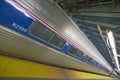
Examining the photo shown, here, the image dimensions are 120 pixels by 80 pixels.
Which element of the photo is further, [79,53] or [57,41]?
[79,53]

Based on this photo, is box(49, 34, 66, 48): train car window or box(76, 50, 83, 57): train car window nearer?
box(49, 34, 66, 48): train car window

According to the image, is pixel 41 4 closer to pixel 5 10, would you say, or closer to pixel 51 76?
pixel 5 10

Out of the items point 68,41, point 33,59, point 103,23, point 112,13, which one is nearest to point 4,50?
point 33,59

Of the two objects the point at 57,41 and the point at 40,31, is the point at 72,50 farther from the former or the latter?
the point at 40,31

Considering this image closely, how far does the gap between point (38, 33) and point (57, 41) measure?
936mm

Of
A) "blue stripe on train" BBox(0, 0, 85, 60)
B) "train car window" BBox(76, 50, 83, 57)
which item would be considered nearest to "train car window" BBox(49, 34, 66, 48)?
"blue stripe on train" BBox(0, 0, 85, 60)

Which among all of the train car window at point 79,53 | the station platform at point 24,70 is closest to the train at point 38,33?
the station platform at point 24,70

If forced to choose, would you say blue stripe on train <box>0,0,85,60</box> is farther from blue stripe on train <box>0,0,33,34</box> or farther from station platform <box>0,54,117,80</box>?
station platform <box>0,54,117,80</box>

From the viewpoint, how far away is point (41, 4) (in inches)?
149

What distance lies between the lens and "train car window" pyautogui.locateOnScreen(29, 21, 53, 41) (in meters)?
3.70

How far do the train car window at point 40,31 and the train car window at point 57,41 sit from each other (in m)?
0.21

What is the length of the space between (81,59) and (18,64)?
3.98 m

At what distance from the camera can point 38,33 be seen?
3.94 m

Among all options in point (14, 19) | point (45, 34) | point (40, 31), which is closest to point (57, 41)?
point (45, 34)
